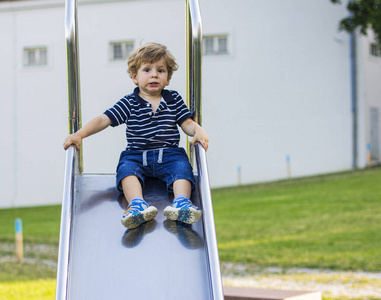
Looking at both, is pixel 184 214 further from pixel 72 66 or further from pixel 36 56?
pixel 36 56

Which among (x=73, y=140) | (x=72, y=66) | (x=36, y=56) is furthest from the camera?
(x=36, y=56)

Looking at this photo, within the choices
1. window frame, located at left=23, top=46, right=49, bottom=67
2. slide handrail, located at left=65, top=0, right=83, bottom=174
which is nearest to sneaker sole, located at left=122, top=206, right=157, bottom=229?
slide handrail, located at left=65, top=0, right=83, bottom=174

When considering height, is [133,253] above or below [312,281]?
above

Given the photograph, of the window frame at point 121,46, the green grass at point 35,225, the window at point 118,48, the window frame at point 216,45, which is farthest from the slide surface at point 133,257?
the window frame at point 216,45

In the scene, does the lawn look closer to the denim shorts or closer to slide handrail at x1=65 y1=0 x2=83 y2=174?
slide handrail at x1=65 y1=0 x2=83 y2=174

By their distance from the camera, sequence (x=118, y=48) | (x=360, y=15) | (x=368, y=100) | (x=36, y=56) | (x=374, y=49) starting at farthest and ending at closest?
(x=374, y=49), (x=36, y=56), (x=368, y=100), (x=118, y=48), (x=360, y=15)

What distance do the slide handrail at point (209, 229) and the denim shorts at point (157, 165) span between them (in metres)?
0.10

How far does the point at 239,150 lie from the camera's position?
58.1 feet

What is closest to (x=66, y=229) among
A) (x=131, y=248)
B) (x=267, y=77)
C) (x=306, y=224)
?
(x=131, y=248)

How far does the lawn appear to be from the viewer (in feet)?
24.7

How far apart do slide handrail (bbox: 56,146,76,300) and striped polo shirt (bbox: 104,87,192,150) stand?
333 mm

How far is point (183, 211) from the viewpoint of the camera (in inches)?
111

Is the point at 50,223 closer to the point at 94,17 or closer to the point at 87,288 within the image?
the point at 94,17

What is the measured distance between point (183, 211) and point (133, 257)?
0.32m
